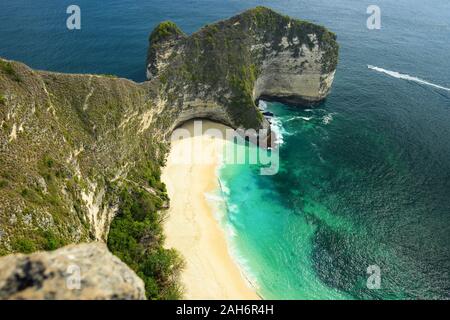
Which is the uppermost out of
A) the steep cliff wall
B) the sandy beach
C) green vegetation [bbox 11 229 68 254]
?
the steep cliff wall

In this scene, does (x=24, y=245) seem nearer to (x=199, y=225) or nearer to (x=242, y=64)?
(x=199, y=225)

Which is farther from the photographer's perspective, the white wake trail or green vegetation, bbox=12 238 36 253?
the white wake trail

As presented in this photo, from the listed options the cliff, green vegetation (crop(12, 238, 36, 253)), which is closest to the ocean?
the cliff

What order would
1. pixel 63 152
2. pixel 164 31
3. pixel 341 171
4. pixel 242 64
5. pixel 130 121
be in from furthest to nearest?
pixel 164 31, pixel 242 64, pixel 341 171, pixel 130 121, pixel 63 152

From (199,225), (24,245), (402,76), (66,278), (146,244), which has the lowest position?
(199,225)

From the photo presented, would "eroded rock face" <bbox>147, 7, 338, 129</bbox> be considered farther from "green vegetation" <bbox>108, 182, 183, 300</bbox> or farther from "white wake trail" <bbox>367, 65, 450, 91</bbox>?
"white wake trail" <bbox>367, 65, 450, 91</bbox>

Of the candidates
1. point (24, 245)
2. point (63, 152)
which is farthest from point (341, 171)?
point (24, 245)
